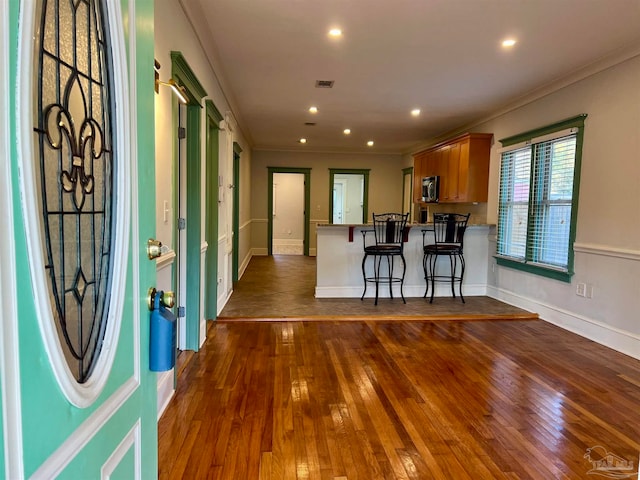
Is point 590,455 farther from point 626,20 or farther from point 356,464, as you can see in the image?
point 626,20

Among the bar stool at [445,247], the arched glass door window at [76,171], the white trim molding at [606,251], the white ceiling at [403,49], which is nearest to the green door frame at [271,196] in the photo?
the white ceiling at [403,49]

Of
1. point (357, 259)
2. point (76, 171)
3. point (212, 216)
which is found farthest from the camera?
point (357, 259)

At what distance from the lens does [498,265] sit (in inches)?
206

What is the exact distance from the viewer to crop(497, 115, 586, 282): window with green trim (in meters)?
4.00

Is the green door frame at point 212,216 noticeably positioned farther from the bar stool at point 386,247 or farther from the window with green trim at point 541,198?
the window with green trim at point 541,198

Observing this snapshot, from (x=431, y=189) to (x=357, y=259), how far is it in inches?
86.1

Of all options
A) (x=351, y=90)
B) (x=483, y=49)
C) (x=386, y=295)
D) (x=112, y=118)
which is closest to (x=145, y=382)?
(x=112, y=118)

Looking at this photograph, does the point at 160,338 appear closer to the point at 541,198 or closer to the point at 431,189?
the point at 541,198

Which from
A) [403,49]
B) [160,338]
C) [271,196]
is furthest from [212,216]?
[271,196]

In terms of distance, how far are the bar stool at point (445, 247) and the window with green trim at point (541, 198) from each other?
0.57m

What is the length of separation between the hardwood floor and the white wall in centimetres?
31

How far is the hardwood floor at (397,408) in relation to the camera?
1.87m

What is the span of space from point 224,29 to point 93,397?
2.99 metres

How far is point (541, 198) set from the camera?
14.5ft
